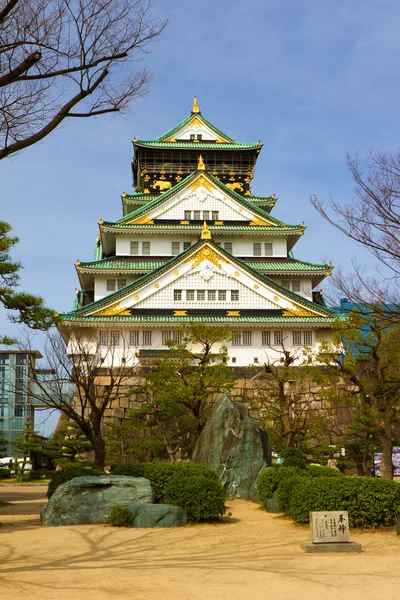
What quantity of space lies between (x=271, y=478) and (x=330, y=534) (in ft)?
19.9

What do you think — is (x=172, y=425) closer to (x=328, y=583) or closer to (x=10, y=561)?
(x=10, y=561)

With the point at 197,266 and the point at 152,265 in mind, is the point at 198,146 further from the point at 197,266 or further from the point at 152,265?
the point at 197,266

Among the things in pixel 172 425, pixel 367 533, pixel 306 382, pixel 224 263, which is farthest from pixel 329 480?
pixel 224 263

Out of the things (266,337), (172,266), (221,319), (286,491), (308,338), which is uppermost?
(172,266)

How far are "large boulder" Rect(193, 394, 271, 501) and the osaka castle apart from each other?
1130cm

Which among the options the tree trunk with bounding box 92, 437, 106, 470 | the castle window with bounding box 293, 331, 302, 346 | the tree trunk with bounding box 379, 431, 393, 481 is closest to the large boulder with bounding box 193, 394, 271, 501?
the tree trunk with bounding box 92, 437, 106, 470

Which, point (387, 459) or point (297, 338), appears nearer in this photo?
point (387, 459)

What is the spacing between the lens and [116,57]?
10.6 metres

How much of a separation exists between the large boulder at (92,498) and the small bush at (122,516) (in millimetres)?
682

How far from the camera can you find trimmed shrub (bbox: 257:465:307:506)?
17.5 metres

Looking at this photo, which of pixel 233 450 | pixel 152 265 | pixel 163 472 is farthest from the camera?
pixel 152 265

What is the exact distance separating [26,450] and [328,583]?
27.5 meters

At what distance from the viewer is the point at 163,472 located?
1689cm

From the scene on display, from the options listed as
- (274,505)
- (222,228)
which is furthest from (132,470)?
(222,228)
